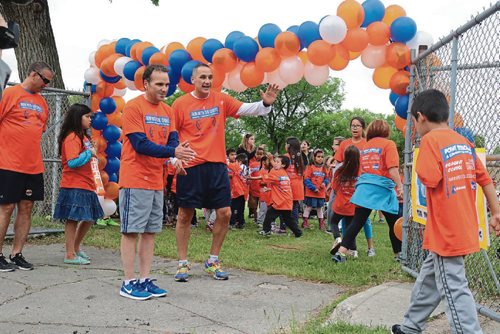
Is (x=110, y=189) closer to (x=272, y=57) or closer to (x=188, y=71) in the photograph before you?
(x=188, y=71)

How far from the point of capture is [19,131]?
17.3ft

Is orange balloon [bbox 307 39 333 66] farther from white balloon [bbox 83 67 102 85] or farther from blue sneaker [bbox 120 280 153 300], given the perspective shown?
blue sneaker [bbox 120 280 153 300]

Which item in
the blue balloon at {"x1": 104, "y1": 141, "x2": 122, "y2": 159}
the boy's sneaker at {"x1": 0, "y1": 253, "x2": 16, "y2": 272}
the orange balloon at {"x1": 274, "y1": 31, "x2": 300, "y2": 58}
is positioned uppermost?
the orange balloon at {"x1": 274, "y1": 31, "x2": 300, "y2": 58}

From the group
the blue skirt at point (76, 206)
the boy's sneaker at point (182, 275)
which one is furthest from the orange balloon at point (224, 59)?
the boy's sneaker at point (182, 275)

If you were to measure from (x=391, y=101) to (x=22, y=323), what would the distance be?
4977 mm

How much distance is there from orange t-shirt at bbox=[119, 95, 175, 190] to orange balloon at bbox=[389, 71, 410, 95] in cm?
316

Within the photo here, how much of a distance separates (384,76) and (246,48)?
6.84 feet

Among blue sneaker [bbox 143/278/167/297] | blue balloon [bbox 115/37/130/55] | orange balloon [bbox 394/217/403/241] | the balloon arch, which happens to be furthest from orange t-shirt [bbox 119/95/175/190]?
blue balloon [bbox 115/37/130/55]

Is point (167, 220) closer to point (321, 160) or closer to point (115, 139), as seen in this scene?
point (115, 139)

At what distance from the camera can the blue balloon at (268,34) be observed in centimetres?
744

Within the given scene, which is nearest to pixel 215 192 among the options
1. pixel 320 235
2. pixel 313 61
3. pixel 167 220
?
pixel 313 61

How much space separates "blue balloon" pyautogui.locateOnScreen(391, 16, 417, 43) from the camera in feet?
21.1

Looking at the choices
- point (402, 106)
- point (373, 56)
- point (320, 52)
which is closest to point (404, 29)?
point (373, 56)

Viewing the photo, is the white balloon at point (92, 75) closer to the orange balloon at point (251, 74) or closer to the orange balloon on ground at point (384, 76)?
the orange balloon at point (251, 74)
